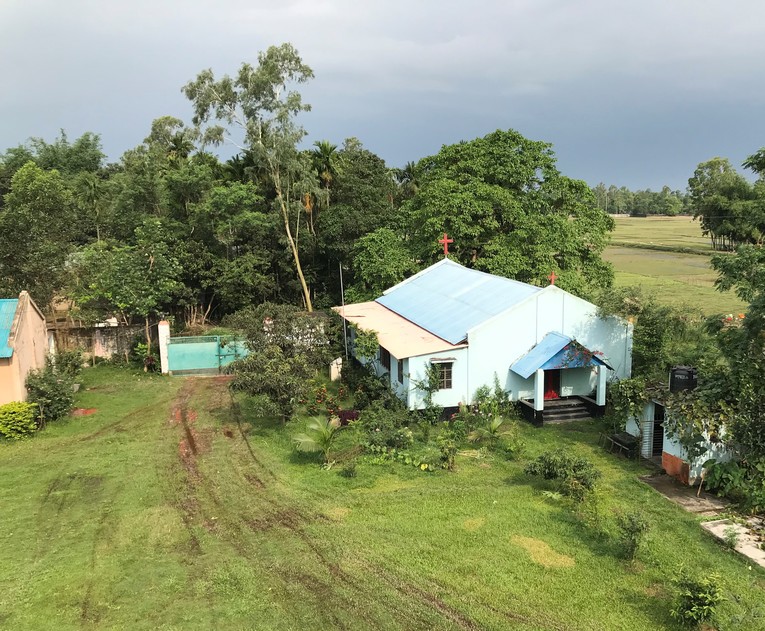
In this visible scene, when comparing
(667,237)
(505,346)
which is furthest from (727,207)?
(505,346)

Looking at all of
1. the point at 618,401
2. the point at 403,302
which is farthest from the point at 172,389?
the point at 618,401

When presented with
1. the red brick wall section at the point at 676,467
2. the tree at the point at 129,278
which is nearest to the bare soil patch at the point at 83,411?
the tree at the point at 129,278

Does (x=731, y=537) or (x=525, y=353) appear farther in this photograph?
(x=525, y=353)

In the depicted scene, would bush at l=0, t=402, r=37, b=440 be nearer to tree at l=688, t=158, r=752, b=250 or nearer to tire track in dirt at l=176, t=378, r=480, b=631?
tire track in dirt at l=176, t=378, r=480, b=631

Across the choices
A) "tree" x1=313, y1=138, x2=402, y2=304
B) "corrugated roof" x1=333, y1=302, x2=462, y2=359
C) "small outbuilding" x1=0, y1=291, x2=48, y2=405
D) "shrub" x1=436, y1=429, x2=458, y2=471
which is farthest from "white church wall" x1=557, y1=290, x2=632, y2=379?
"small outbuilding" x1=0, y1=291, x2=48, y2=405

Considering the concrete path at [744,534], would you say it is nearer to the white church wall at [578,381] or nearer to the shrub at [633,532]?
the shrub at [633,532]

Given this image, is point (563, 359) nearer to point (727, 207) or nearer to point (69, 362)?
point (69, 362)

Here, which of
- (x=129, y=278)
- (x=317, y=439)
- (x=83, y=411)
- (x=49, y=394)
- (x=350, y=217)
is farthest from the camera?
(x=350, y=217)

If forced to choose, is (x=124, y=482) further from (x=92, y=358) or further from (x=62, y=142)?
(x=62, y=142)
